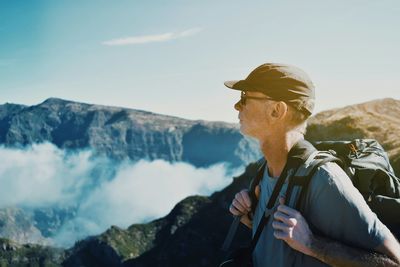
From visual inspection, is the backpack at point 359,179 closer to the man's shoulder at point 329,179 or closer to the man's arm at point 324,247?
the man's shoulder at point 329,179

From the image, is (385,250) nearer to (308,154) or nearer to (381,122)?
(308,154)

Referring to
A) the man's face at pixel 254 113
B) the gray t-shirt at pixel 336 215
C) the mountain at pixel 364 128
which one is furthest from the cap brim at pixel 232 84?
the mountain at pixel 364 128

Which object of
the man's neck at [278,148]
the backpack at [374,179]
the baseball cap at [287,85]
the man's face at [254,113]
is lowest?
the backpack at [374,179]

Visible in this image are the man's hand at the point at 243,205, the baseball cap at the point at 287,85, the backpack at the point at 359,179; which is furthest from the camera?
the man's hand at the point at 243,205

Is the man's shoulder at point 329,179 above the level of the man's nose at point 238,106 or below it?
below

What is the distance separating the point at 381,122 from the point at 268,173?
120 metres

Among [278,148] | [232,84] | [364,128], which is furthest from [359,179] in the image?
[364,128]

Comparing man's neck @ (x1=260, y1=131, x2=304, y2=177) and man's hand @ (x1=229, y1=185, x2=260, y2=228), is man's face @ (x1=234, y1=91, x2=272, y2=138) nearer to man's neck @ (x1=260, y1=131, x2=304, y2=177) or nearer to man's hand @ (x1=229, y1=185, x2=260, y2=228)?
man's neck @ (x1=260, y1=131, x2=304, y2=177)

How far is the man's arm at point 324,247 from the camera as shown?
3.98 m

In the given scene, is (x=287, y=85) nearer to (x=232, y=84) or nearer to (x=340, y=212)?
(x=232, y=84)

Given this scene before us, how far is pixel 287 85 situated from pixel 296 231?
1.51m

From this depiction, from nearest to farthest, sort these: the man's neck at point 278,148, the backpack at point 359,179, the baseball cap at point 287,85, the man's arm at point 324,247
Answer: the man's arm at point 324,247, the backpack at point 359,179, the baseball cap at point 287,85, the man's neck at point 278,148

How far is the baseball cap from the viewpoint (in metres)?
4.73

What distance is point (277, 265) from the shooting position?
4676 millimetres
